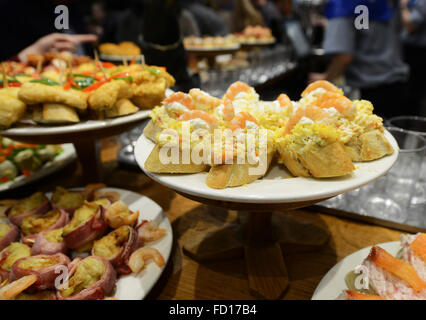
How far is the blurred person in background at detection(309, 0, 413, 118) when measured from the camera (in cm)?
308

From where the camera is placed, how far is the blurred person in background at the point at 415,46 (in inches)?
156

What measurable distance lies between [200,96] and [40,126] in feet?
2.72

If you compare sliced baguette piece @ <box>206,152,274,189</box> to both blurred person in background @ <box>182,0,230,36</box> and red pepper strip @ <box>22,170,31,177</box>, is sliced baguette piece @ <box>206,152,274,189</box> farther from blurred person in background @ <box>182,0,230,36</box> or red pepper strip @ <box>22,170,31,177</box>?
blurred person in background @ <box>182,0,230,36</box>

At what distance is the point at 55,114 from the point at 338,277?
4.59 feet

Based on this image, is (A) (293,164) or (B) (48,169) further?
(B) (48,169)

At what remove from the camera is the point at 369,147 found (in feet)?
3.51

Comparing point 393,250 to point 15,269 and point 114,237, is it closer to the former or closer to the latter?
point 114,237

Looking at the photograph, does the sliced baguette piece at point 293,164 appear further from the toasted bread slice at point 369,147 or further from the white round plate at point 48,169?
the white round plate at point 48,169

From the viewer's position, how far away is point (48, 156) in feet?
6.95

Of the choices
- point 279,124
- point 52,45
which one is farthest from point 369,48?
point 52,45

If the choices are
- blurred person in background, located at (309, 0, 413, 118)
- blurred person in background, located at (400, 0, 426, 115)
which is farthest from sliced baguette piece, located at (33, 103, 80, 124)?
blurred person in background, located at (400, 0, 426, 115)

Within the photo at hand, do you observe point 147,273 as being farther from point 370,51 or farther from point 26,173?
point 370,51

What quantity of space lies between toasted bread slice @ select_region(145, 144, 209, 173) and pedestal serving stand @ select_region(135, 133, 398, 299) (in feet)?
0.07
